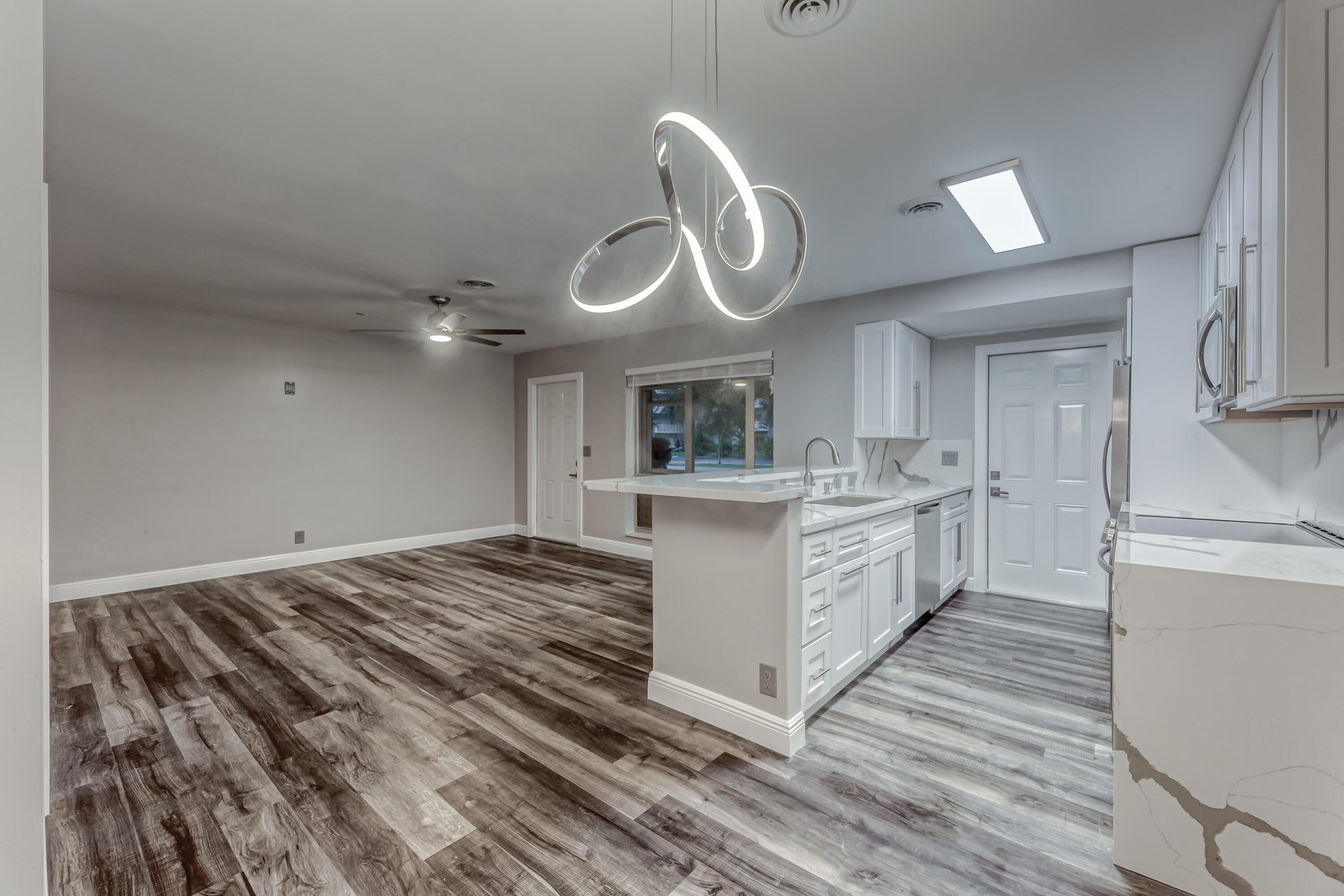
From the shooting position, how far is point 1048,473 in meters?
4.26

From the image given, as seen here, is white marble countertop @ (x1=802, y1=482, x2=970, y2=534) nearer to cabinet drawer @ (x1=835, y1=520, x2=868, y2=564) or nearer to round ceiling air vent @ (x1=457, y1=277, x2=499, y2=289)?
cabinet drawer @ (x1=835, y1=520, x2=868, y2=564)

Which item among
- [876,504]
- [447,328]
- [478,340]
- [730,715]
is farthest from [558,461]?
[730,715]

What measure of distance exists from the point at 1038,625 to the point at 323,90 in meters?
4.62

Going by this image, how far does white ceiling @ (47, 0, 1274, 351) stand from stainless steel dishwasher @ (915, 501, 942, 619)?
1604 millimetres

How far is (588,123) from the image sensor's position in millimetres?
2113

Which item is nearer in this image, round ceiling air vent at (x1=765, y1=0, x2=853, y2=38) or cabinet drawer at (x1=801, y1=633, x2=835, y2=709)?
round ceiling air vent at (x1=765, y1=0, x2=853, y2=38)

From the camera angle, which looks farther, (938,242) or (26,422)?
(938,242)

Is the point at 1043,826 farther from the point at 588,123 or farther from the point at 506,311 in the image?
the point at 506,311

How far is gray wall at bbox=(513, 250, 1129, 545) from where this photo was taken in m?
3.66

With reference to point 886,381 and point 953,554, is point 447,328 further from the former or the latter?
point 953,554

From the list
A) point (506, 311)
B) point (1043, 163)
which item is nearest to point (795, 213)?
point (1043, 163)

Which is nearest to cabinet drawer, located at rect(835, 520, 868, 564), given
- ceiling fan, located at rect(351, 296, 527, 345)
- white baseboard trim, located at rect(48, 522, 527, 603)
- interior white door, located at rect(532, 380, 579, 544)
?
ceiling fan, located at rect(351, 296, 527, 345)

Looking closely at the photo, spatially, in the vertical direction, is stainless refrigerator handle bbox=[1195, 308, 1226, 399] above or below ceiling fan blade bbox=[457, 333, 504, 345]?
below

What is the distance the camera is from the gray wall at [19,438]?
0.33 meters
